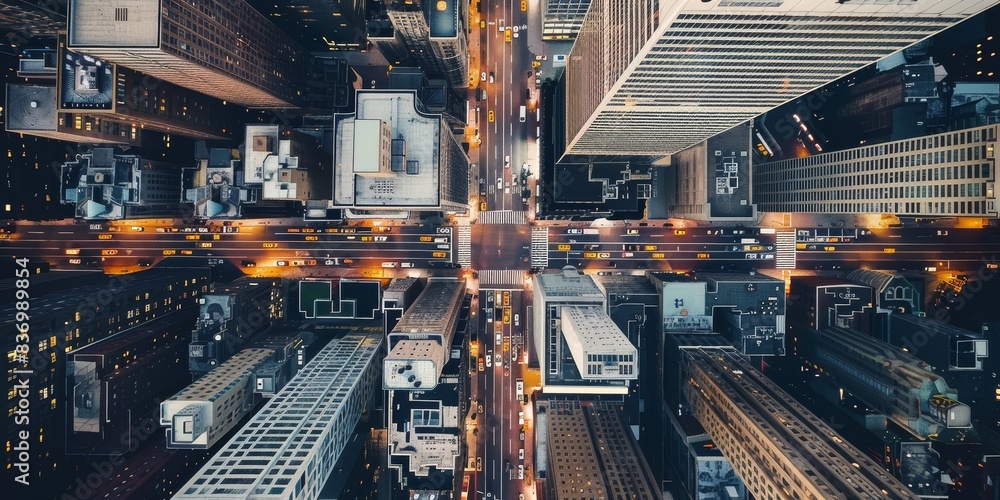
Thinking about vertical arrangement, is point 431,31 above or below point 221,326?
above

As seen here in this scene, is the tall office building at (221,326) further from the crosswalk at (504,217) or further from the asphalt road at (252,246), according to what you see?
the crosswalk at (504,217)

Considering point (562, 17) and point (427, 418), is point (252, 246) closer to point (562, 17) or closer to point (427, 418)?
point (427, 418)

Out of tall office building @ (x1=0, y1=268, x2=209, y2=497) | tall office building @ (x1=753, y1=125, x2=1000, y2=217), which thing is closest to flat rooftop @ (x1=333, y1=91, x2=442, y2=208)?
tall office building @ (x1=0, y1=268, x2=209, y2=497)

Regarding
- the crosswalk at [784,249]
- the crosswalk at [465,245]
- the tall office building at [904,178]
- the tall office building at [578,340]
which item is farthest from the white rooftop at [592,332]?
the crosswalk at [784,249]

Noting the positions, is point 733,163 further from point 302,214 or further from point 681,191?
point 302,214

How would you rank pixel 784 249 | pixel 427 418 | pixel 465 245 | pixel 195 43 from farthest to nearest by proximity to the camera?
pixel 465 245, pixel 784 249, pixel 427 418, pixel 195 43

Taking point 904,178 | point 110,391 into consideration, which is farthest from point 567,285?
point 110,391
